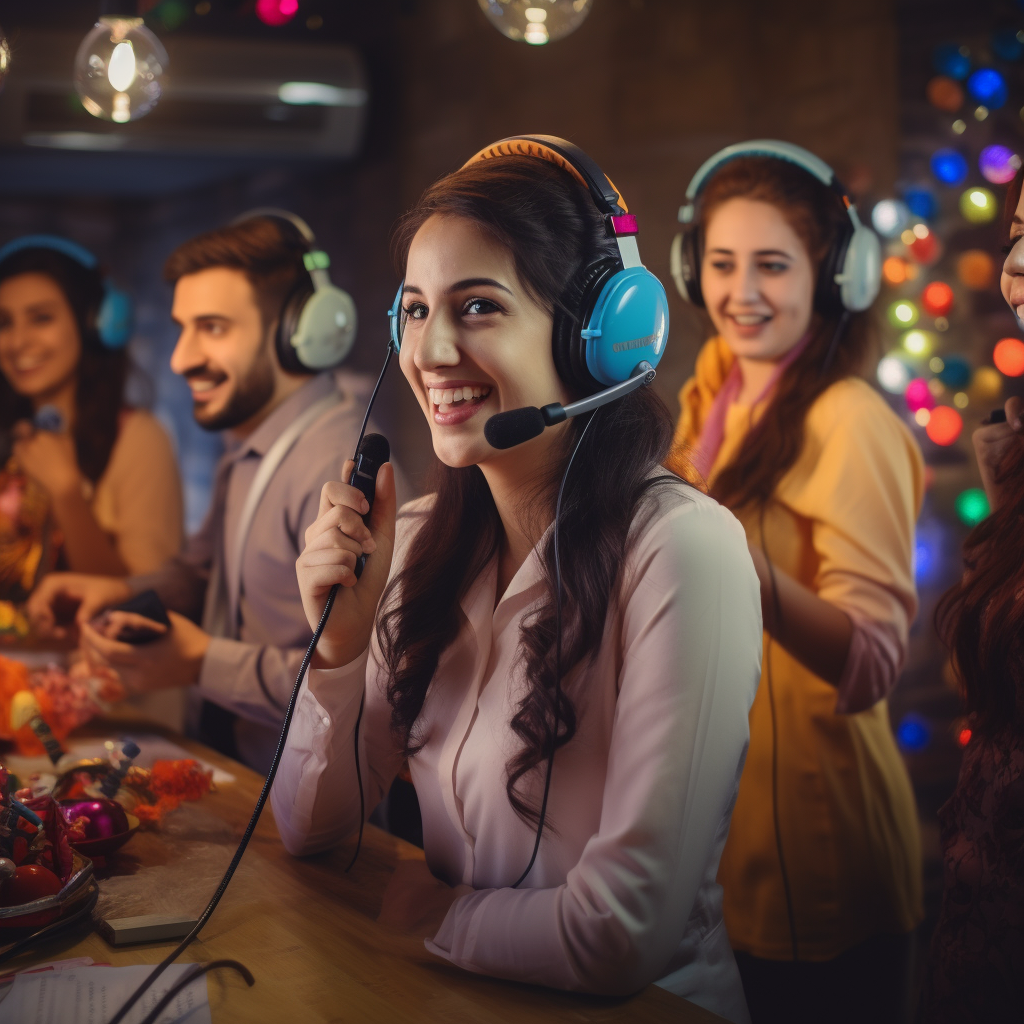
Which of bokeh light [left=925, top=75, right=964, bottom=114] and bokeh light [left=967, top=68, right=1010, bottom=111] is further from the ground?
bokeh light [left=925, top=75, right=964, bottom=114]

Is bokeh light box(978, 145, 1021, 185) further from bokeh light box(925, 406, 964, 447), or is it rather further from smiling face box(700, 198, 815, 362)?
smiling face box(700, 198, 815, 362)

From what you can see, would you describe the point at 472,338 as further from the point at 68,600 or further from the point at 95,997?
the point at 68,600

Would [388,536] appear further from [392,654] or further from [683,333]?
[683,333]

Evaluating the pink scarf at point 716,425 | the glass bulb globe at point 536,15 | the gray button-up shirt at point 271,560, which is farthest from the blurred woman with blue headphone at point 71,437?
the pink scarf at point 716,425

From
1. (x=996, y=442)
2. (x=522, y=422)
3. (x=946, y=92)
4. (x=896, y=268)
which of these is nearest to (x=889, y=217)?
(x=896, y=268)

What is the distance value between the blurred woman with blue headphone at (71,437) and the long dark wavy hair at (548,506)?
1.88 meters

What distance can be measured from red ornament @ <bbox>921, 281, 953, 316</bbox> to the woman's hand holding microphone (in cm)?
195

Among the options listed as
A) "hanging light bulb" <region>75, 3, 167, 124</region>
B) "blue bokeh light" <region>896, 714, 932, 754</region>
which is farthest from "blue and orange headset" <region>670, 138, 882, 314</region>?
"blue bokeh light" <region>896, 714, 932, 754</region>

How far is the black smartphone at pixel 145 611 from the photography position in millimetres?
2012

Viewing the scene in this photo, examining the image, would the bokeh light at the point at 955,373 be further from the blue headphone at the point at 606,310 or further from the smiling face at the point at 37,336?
the smiling face at the point at 37,336

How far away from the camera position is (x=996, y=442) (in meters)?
1.44

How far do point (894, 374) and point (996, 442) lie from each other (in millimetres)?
1371

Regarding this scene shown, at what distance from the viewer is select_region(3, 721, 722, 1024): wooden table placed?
1029mm

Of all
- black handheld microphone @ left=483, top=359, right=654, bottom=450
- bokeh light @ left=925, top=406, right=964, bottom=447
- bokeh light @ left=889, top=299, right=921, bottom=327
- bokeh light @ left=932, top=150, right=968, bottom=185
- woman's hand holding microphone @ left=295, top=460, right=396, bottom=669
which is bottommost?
woman's hand holding microphone @ left=295, top=460, right=396, bottom=669
